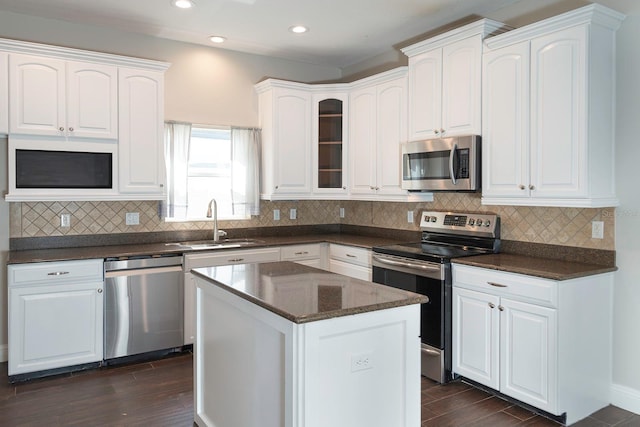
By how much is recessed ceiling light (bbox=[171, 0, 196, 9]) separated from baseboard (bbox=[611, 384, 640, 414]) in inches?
157

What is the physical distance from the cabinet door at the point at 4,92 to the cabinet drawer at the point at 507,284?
3.43 meters

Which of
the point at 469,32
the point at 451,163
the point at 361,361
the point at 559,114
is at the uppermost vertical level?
the point at 469,32

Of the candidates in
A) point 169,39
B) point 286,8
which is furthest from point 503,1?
point 169,39

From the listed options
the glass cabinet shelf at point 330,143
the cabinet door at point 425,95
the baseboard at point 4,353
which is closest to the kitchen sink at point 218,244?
the glass cabinet shelf at point 330,143

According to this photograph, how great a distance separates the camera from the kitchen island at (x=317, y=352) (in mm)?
1758

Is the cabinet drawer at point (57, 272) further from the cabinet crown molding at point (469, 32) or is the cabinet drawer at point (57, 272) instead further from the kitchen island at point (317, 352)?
the cabinet crown molding at point (469, 32)

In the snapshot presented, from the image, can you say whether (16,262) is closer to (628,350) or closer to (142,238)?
(142,238)

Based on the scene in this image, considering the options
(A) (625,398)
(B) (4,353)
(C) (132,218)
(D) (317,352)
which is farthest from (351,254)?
(B) (4,353)

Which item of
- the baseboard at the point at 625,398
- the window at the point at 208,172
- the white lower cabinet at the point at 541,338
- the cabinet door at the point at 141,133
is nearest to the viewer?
the white lower cabinet at the point at 541,338

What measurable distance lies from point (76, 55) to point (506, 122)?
327 cm

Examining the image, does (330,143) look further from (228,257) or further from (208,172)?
(228,257)

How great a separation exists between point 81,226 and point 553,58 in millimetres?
3840

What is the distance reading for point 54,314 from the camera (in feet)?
11.4

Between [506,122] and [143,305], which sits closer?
[506,122]
